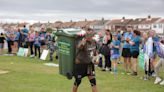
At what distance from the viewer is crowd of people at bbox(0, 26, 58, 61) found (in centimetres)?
2332

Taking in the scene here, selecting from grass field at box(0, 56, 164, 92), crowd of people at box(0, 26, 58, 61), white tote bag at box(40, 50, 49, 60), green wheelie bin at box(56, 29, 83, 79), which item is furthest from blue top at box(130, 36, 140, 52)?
white tote bag at box(40, 50, 49, 60)

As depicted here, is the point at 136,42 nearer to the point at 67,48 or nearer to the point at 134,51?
the point at 134,51

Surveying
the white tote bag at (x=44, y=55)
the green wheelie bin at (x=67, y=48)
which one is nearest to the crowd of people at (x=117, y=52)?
the green wheelie bin at (x=67, y=48)

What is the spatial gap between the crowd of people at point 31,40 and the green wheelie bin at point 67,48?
11.0 metres

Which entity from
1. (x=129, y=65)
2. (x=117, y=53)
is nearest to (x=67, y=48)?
(x=117, y=53)

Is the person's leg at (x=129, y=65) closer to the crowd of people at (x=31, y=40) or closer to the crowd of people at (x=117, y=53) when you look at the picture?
the crowd of people at (x=117, y=53)

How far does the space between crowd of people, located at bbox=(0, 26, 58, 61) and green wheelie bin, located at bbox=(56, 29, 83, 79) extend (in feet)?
36.1

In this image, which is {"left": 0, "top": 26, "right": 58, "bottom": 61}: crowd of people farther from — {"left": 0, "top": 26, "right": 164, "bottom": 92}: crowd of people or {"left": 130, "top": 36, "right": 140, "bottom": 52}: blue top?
{"left": 130, "top": 36, "right": 140, "bottom": 52}: blue top

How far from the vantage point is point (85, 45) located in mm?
9742

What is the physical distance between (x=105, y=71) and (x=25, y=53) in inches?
354

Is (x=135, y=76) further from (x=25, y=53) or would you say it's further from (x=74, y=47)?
(x=25, y=53)

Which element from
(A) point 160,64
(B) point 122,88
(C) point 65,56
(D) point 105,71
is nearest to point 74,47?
(C) point 65,56

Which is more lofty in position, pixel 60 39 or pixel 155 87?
pixel 60 39

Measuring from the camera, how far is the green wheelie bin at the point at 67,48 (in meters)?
10.5
